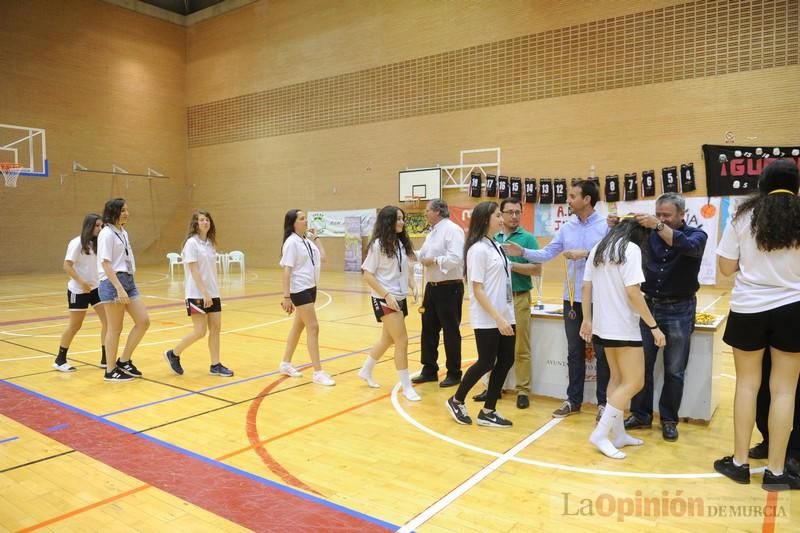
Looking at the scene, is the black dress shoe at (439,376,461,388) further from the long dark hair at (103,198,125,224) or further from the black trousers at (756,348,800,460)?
the long dark hair at (103,198,125,224)

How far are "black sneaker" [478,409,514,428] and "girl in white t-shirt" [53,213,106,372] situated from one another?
4.30 m

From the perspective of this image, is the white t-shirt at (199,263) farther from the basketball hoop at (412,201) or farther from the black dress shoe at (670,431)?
the basketball hoop at (412,201)

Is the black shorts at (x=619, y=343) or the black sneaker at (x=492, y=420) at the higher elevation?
the black shorts at (x=619, y=343)

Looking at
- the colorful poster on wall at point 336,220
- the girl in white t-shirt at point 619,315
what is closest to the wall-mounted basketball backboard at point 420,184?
the colorful poster on wall at point 336,220

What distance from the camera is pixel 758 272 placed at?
3262 mm

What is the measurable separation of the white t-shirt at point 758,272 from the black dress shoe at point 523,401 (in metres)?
1.95

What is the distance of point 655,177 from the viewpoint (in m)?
14.7

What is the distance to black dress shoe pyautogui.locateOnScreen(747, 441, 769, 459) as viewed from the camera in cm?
375

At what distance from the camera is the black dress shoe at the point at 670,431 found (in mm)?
4082

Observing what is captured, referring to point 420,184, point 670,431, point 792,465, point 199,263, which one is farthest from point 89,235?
point 420,184

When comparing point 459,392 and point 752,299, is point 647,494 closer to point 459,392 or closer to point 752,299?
point 752,299

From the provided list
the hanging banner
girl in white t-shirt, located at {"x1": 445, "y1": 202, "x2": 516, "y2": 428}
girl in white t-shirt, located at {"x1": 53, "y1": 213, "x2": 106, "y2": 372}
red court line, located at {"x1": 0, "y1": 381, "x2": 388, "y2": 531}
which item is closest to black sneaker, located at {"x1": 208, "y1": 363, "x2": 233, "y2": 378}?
girl in white t-shirt, located at {"x1": 53, "y1": 213, "x2": 106, "y2": 372}

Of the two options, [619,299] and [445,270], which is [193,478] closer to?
[445,270]

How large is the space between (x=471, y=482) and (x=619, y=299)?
1530mm
